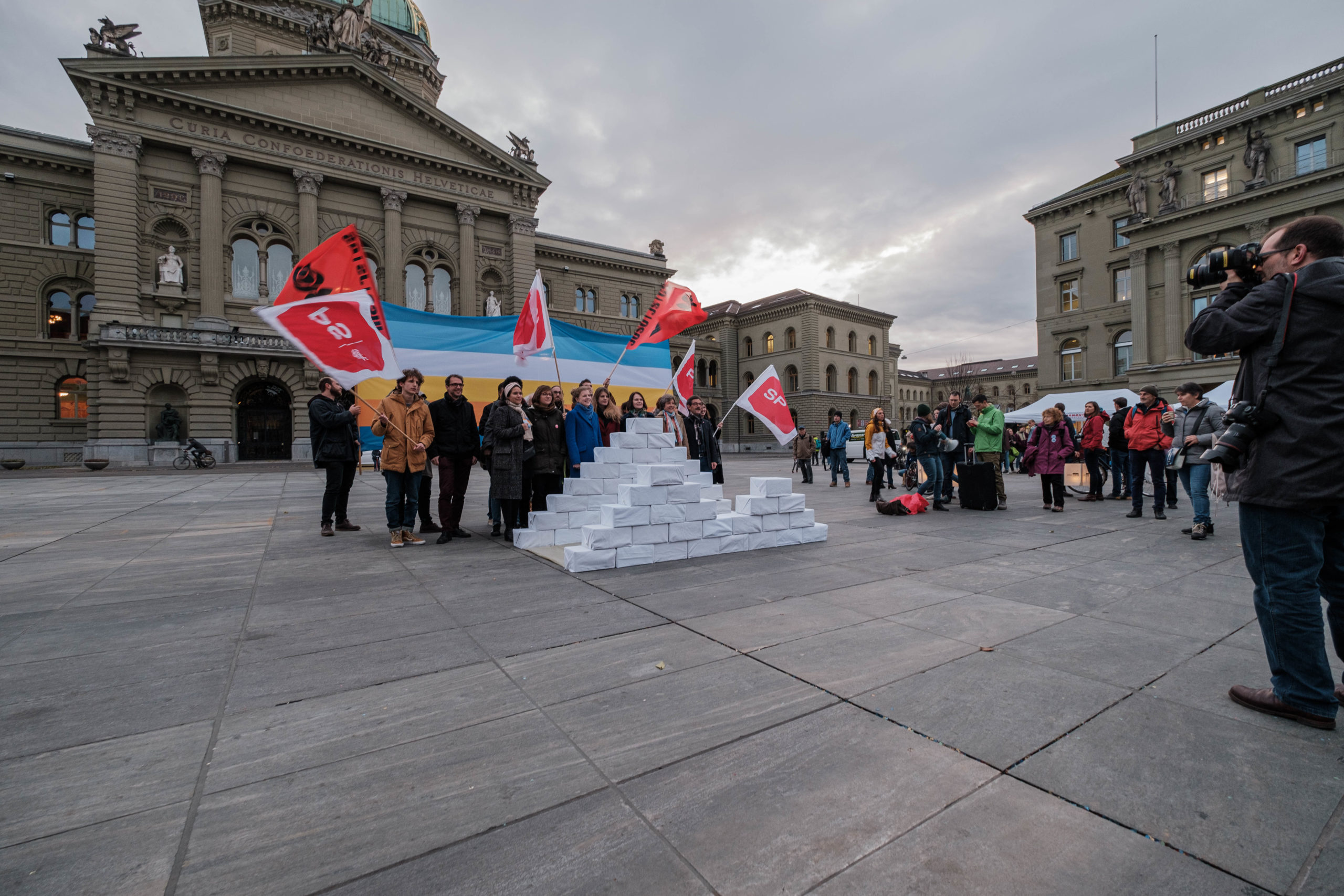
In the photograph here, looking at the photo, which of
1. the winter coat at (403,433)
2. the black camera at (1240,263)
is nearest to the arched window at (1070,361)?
the black camera at (1240,263)

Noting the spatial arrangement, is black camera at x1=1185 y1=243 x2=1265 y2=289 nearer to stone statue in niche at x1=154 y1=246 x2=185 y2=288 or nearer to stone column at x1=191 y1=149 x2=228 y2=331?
stone column at x1=191 y1=149 x2=228 y2=331

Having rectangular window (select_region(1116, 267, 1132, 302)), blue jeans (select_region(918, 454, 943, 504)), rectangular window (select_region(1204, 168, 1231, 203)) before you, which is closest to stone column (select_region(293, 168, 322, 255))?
blue jeans (select_region(918, 454, 943, 504))

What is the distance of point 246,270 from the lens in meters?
Answer: 31.8

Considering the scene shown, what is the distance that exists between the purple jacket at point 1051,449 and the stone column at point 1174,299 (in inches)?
1314

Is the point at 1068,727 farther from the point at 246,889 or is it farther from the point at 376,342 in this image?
the point at 376,342

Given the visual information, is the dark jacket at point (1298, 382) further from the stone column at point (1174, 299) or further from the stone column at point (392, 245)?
the stone column at point (1174, 299)

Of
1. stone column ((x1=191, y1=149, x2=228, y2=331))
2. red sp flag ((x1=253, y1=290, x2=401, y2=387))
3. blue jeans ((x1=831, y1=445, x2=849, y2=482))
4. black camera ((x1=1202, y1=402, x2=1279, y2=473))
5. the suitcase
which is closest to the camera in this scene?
black camera ((x1=1202, y1=402, x2=1279, y2=473))

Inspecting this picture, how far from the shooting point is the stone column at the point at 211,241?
29.8 m

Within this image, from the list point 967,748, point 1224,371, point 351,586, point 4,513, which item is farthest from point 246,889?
point 1224,371

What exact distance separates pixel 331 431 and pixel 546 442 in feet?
9.38

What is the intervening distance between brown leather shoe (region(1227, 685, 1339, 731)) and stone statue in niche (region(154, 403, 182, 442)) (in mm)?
37217

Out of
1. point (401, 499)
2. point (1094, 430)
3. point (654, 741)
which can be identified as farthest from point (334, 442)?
point (1094, 430)

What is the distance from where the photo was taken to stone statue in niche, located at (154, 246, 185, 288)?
96.0 ft

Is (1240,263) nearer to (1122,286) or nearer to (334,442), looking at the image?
(334,442)
